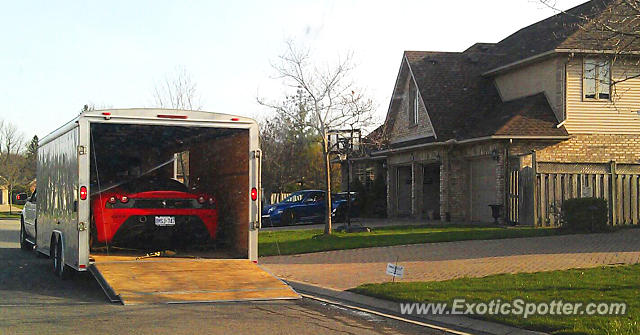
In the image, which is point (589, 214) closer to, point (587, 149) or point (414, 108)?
point (587, 149)

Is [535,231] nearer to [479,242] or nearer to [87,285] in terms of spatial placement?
[479,242]

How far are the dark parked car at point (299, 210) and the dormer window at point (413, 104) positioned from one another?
461 cm

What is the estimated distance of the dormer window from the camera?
96.0 feet

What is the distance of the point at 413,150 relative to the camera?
93.8ft

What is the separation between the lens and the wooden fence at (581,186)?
69.4 feet

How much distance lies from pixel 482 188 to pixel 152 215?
50.2 ft

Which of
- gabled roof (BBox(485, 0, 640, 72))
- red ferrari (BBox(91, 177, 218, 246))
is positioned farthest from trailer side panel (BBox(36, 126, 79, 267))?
gabled roof (BBox(485, 0, 640, 72))

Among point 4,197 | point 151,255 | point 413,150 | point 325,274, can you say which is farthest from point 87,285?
point 4,197

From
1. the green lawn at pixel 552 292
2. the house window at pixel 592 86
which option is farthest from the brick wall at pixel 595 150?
the green lawn at pixel 552 292

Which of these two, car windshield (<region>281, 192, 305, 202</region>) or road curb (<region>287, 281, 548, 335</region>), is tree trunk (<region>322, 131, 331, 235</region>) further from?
road curb (<region>287, 281, 548, 335</region>)

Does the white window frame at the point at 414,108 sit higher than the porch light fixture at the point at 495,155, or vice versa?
the white window frame at the point at 414,108

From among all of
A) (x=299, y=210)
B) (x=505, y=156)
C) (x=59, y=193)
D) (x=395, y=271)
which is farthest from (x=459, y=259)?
(x=299, y=210)

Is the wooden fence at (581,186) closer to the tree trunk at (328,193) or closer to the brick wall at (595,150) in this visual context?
the brick wall at (595,150)

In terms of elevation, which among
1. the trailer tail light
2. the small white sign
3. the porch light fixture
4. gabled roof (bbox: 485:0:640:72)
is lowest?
the small white sign
